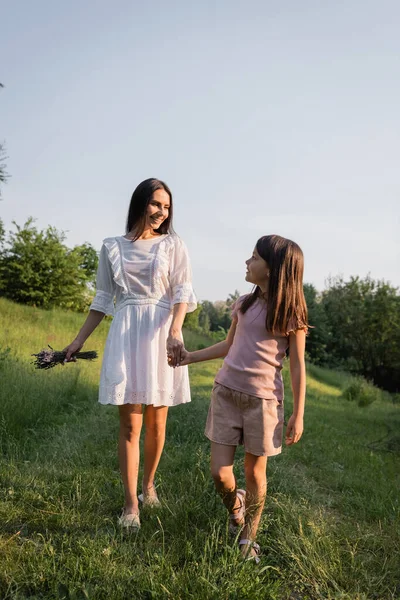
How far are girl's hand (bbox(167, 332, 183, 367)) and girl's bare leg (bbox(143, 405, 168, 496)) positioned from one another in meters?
0.41

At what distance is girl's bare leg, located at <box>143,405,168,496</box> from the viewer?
Result: 10.6 ft

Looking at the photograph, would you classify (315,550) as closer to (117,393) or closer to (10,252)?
(117,393)

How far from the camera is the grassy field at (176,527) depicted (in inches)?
91.7

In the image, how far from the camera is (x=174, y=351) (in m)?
2.94

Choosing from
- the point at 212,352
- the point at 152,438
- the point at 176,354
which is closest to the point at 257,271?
the point at 212,352

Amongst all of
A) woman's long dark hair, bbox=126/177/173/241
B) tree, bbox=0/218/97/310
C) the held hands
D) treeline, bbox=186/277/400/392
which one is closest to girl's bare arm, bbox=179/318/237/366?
the held hands

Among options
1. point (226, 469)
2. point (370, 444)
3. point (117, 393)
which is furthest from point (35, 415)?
point (370, 444)

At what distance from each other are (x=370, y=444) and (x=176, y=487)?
486cm

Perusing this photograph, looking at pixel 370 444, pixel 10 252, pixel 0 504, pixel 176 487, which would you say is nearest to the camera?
pixel 0 504

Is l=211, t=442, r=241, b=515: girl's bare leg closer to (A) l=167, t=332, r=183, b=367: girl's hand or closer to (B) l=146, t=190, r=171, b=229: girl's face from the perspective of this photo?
(A) l=167, t=332, r=183, b=367: girl's hand

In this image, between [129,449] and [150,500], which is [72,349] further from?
[150,500]

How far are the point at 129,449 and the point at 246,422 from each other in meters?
0.84

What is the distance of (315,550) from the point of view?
2668 mm

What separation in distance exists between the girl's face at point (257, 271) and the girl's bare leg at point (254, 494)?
91 centimetres
